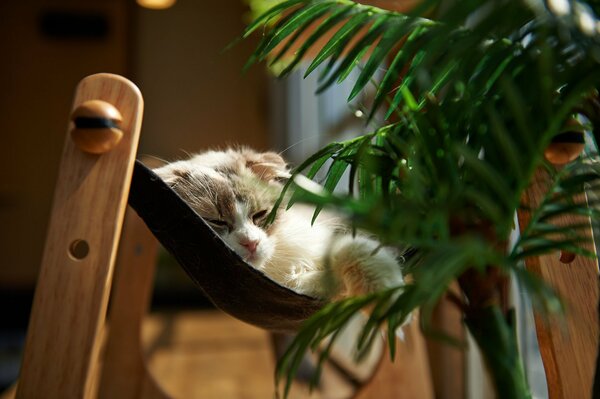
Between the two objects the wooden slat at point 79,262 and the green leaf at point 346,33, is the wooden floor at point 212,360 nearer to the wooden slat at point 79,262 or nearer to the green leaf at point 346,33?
the wooden slat at point 79,262

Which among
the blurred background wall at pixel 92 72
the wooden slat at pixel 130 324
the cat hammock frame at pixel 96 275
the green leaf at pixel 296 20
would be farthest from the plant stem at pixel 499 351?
Result: the blurred background wall at pixel 92 72

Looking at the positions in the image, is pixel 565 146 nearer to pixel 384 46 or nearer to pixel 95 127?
pixel 384 46

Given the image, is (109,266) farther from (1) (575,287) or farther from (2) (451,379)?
(2) (451,379)

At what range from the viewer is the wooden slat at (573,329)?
27.9 inches

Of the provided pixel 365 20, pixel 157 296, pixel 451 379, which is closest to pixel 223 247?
pixel 365 20

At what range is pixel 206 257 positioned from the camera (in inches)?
29.8

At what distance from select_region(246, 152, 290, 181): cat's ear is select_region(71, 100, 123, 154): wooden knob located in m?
0.40

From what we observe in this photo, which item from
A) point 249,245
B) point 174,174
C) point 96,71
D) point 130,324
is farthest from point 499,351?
point 96,71

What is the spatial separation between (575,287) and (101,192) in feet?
1.85

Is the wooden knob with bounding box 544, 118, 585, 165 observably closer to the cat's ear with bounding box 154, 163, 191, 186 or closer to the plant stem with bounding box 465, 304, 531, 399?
the plant stem with bounding box 465, 304, 531, 399

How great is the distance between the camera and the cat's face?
1031mm

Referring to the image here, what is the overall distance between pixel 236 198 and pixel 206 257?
1.08ft

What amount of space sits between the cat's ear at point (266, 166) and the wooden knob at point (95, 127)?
1.30 feet

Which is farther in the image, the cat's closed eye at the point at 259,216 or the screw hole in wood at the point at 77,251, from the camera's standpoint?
the cat's closed eye at the point at 259,216
